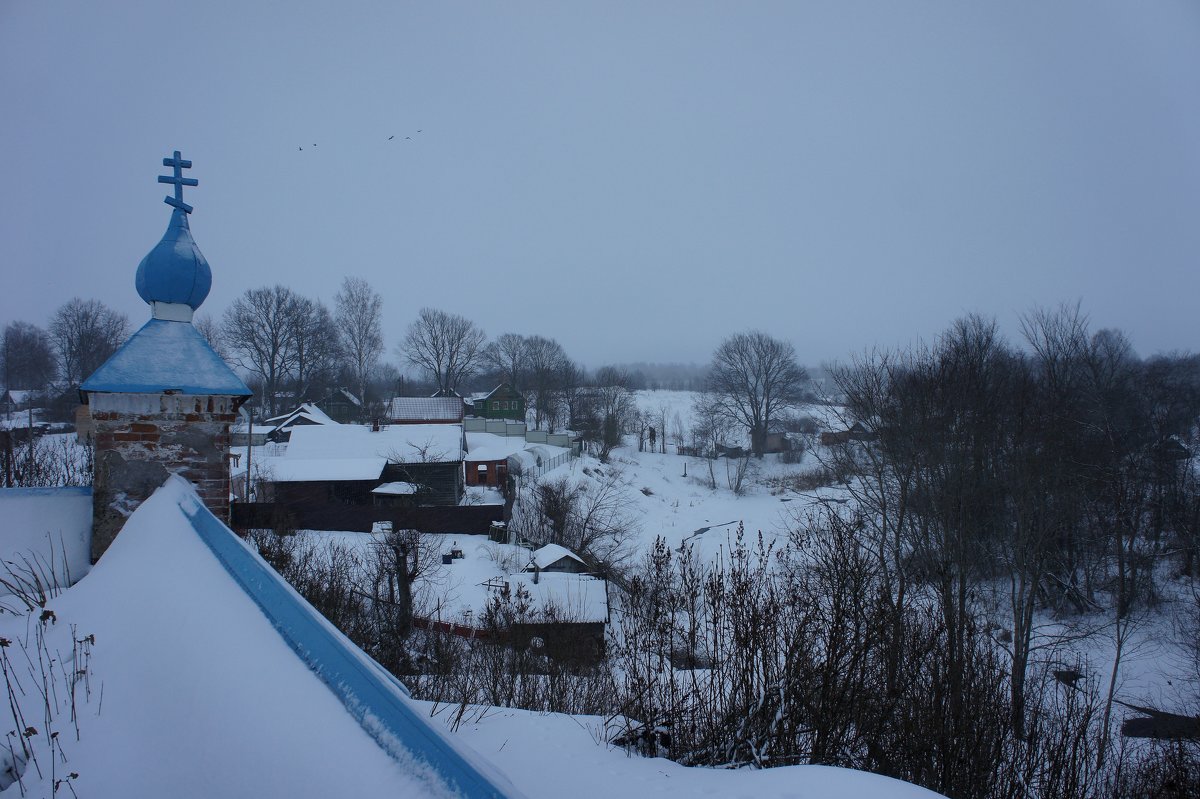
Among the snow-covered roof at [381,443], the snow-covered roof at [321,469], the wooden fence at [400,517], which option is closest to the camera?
the wooden fence at [400,517]

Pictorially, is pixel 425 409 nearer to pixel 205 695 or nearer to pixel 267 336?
pixel 267 336

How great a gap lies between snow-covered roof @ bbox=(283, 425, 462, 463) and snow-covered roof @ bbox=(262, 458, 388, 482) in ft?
1.50

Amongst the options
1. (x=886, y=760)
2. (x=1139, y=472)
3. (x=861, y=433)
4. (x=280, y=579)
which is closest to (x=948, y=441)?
(x=861, y=433)

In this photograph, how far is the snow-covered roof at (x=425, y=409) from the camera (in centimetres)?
3769

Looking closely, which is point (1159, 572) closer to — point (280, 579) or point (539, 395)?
point (280, 579)

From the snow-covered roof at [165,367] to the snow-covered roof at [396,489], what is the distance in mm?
20425

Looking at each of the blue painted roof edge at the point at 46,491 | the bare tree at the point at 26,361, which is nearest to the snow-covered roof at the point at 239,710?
the blue painted roof edge at the point at 46,491

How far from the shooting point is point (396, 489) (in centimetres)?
2303

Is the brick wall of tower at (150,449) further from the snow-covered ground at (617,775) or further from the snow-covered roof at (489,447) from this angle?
the snow-covered roof at (489,447)

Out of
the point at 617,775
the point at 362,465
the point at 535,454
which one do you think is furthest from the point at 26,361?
the point at 617,775

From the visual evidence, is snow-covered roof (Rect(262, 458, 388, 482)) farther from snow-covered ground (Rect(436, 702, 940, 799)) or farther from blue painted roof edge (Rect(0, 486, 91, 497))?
snow-covered ground (Rect(436, 702, 940, 799))

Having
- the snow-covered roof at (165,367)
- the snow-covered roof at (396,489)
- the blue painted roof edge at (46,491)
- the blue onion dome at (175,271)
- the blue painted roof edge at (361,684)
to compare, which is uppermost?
the blue onion dome at (175,271)

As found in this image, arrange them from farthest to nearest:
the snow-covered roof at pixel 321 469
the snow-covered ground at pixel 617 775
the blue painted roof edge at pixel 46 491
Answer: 1. the snow-covered roof at pixel 321 469
2. the blue painted roof edge at pixel 46 491
3. the snow-covered ground at pixel 617 775

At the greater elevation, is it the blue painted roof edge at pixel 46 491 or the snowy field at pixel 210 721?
the blue painted roof edge at pixel 46 491
